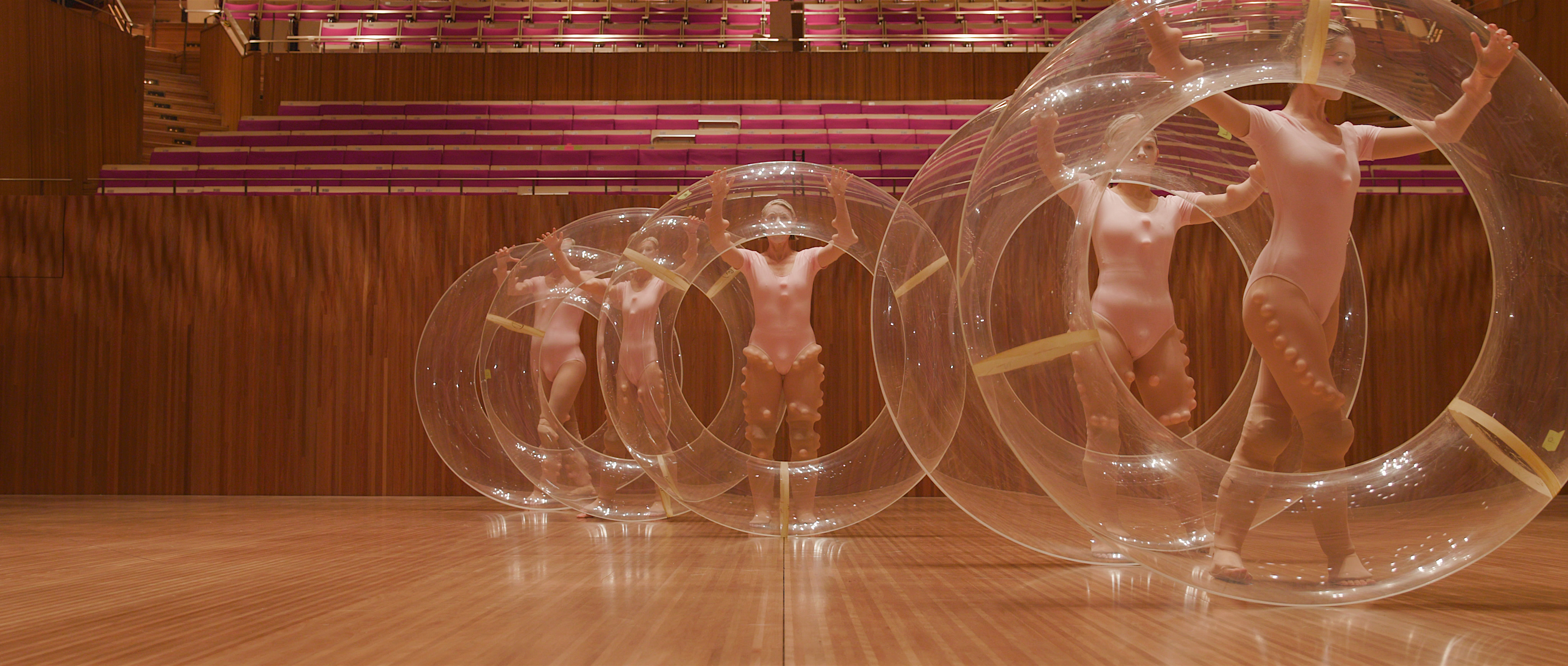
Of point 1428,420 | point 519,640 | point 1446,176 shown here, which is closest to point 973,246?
point 519,640

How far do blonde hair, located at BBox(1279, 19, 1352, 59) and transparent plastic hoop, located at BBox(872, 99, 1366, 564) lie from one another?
1.92 ft

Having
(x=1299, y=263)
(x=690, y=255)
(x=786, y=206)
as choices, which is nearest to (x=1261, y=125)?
(x=1299, y=263)

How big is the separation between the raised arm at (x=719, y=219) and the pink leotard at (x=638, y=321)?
318 mm

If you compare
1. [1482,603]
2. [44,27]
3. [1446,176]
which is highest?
[44,27]

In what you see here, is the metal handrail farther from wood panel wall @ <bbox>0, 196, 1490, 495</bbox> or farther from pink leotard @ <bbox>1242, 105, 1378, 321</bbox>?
pink leotard @ <bbox>1242, 105, 1378, 321</bbox>

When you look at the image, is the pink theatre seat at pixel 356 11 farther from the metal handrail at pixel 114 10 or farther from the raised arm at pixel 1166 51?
the raised arm at pixel 1166 51

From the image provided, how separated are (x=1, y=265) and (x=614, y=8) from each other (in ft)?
24.1

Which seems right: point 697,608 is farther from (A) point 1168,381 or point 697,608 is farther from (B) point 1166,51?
(A) point 1168,381

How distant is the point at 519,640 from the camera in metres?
1.44

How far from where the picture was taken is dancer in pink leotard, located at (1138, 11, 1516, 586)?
1.64m

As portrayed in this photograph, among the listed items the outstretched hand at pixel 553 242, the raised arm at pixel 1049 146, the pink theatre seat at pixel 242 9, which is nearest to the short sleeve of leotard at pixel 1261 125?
the raised arm at pixel 1049 146

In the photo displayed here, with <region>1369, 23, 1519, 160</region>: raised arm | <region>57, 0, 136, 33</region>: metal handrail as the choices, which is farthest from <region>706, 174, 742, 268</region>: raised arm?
<region>57, 0, 136, 33</region>: metal handrail

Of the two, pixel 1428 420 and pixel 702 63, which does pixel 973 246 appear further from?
pixel 702 63

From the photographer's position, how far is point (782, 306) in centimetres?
330
